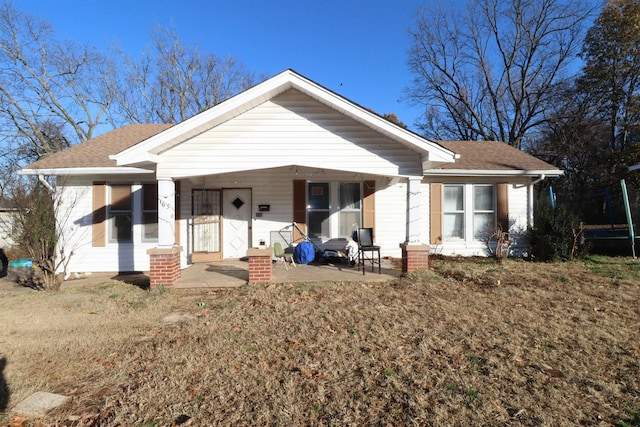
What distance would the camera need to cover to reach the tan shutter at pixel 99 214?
875cm

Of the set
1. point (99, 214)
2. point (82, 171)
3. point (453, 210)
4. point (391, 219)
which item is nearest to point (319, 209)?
point (391, 219)

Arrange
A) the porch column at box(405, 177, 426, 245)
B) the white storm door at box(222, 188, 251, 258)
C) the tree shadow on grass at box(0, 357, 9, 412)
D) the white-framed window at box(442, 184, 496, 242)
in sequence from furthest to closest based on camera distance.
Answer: the white-framed window at box(442, 184, 496, 242) → the white storm door at box(222, 188, 251, 258) → the porch column at box(405, 177, 426, 245) → the tree shadow on grass at box(0, 357, 9, 412)

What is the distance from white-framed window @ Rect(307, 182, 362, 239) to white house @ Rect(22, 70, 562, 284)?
3 centimetres

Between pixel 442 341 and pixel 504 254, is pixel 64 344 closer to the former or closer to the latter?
pixel 442 341

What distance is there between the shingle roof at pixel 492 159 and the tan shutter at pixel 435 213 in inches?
26.0

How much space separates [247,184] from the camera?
9.60m

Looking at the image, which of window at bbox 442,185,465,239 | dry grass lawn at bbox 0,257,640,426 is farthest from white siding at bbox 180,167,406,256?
dry grass lawn at bbox 0,257,640,426

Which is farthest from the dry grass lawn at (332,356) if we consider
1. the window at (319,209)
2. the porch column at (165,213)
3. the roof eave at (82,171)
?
the window at (319,209)

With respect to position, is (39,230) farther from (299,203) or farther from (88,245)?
(299,203)

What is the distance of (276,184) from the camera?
9.63m

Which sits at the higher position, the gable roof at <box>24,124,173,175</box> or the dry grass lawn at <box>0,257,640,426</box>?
the gable roof at <box>24,124,173,175</box>

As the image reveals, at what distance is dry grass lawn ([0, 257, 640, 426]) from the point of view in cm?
256

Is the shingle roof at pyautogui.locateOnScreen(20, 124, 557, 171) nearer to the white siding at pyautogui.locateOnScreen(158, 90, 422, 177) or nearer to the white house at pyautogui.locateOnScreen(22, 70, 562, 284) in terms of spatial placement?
the white house at pyautogui.locateOnScreen(22, 70, 562, 284)

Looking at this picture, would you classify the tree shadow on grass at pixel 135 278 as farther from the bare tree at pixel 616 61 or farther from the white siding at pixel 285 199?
the bare tree at pixel 616 61
